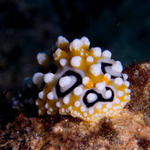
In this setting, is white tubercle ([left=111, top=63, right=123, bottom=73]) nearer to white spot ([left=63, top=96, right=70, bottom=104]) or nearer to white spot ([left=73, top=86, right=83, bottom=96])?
white spot ([left=73, top=86, right=83, bottom=96])

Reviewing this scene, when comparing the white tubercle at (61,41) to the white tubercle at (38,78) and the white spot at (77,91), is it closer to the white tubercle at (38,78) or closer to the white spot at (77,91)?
the white tubercle at (38,78)

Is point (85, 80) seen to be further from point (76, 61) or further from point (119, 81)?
point (119, 81)

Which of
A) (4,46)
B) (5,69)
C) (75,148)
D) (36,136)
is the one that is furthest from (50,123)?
(4,46)

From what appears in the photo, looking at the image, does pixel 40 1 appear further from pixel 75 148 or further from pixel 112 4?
pixel 75 148

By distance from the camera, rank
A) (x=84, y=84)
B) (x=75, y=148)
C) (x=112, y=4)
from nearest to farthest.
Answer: (x=75, y=148) < (x=84, y=84) < (x=112, y=4)

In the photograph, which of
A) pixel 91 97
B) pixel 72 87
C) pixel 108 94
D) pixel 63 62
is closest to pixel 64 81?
pixel 72 87

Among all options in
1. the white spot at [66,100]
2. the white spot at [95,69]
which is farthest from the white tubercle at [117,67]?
the white spot at [66,100]

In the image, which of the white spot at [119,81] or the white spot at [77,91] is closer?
the white spot at [77,91]

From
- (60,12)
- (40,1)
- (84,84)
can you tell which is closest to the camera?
(84,84)
